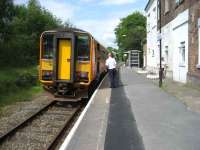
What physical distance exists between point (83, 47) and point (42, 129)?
18.8 ft

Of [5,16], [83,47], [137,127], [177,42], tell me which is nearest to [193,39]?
[177,42]

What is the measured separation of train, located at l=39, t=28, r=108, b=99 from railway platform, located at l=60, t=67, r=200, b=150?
1855 mm

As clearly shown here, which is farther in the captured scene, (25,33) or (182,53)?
(25,33)

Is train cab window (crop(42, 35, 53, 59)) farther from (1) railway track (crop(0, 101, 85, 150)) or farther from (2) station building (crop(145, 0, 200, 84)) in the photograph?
(2) station building (crop(145, 0, 200, 84))

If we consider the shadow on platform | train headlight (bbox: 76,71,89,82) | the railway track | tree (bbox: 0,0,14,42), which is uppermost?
tree (bbox: 0,0,14,42)

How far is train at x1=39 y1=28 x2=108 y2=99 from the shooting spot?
55.0ft

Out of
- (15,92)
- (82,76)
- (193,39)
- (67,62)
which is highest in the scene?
(193,39)

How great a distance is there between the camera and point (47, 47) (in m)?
17.3

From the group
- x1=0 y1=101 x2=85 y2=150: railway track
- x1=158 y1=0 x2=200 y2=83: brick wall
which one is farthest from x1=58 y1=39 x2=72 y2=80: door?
x1=158 y1=0 x2=200 y2=83: brick wall

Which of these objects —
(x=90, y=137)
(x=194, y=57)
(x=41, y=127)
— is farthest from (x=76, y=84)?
(x=90, y=137)

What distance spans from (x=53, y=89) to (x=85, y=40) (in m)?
2.30

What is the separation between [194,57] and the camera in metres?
20.0

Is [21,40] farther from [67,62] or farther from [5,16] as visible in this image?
[67,62]

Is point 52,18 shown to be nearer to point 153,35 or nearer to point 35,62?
point 35,62
